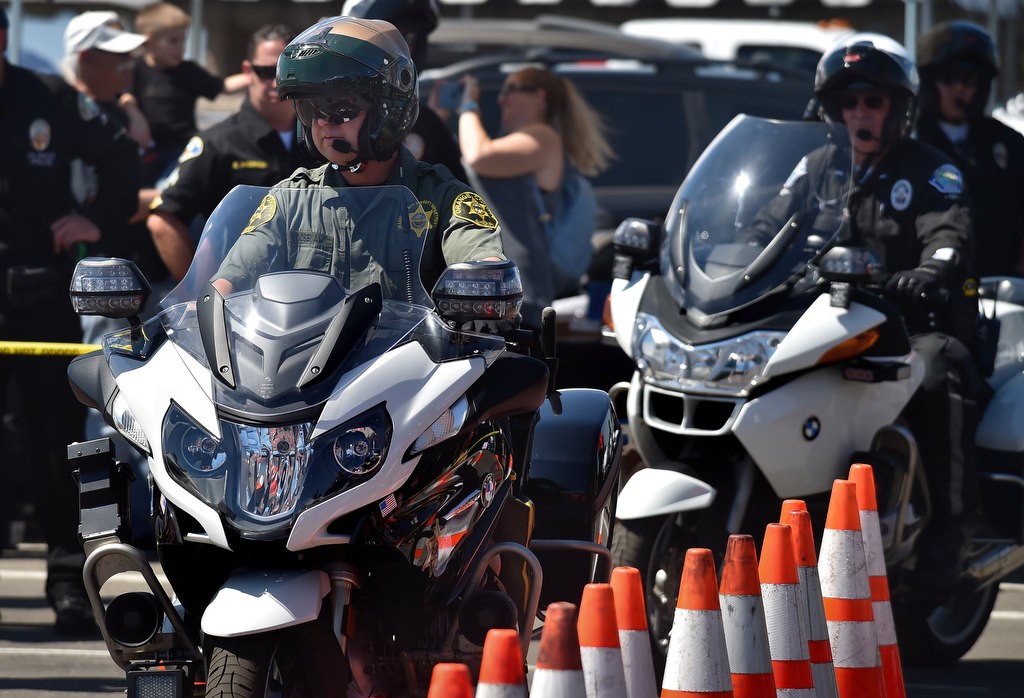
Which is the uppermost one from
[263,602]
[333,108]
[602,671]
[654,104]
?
[333,108]

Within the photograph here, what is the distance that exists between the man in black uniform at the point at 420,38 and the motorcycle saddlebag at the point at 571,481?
6.40 feet

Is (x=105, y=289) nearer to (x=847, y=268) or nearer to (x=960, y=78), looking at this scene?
(x=847, y=268)

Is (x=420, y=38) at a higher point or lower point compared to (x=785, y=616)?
higher

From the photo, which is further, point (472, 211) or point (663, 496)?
point (663, 496)

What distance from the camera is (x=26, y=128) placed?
775 cm

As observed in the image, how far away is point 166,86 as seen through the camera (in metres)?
10.3

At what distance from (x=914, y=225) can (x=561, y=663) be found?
378 centimetres

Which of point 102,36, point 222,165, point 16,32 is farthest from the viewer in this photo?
point 16,32

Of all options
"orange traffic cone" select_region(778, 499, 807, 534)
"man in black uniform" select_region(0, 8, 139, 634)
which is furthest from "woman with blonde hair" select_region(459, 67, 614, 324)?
"orange traffic cone" select_region(778, 499, 807, 534)

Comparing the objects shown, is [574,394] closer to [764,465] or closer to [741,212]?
[764,465]

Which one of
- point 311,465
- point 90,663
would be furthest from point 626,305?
point 311,465

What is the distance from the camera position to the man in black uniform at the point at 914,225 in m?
6.62

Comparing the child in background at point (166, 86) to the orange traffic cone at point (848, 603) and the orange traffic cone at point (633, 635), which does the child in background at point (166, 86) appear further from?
the orange traffic cone at point (633, 635)

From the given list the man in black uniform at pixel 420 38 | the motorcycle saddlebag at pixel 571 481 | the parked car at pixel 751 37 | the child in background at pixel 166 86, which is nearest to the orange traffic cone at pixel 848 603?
the motorcycle saddlebag at pixel 571 481
